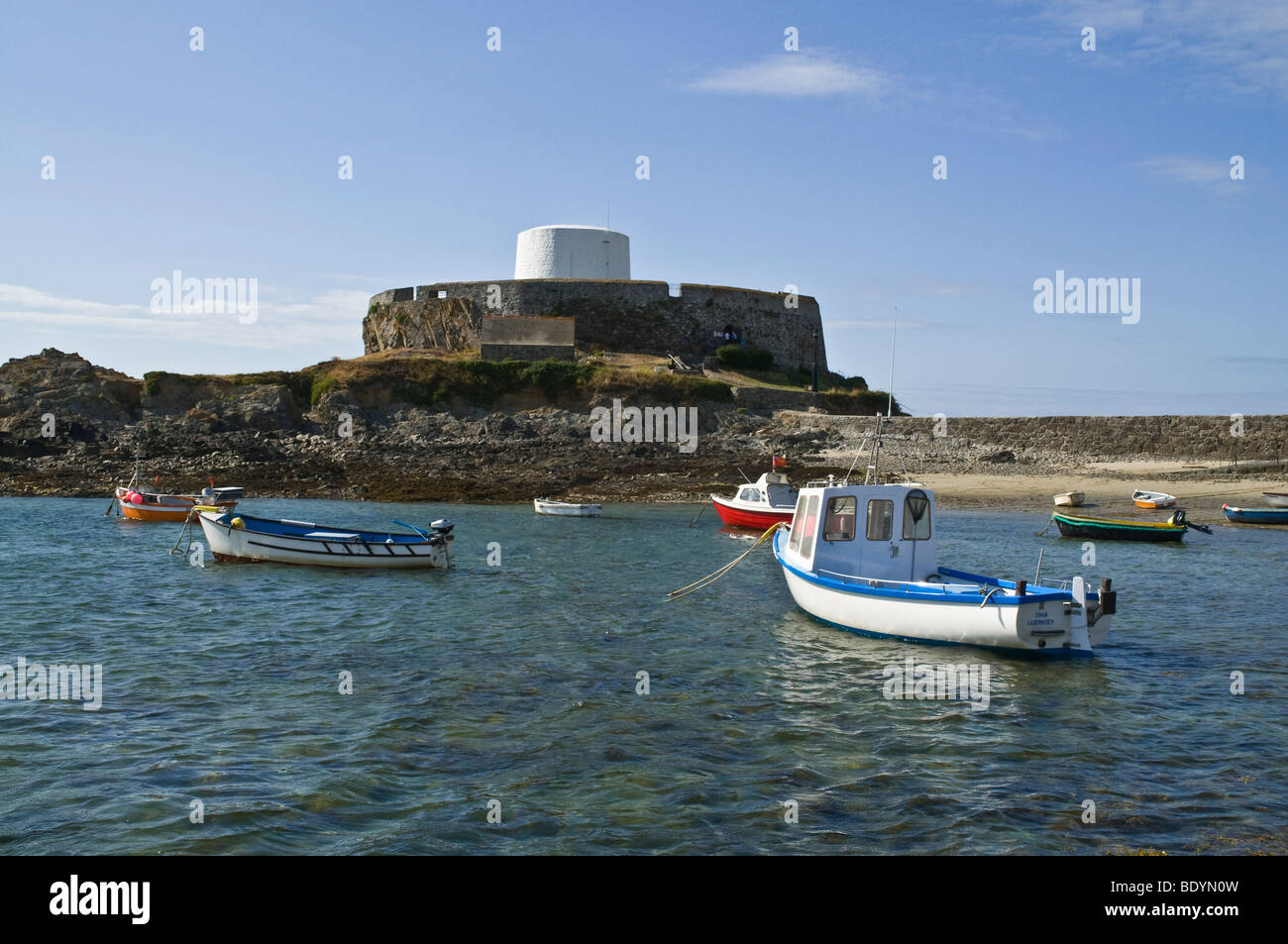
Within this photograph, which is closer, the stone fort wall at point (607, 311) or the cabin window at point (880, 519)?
the cabin window at point (880, 519)

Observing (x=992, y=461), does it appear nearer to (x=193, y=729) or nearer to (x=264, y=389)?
(x=264, y=389)

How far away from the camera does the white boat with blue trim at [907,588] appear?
13.1 m

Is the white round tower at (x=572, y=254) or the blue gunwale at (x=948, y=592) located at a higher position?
the white round tower at (x=572, y=254)

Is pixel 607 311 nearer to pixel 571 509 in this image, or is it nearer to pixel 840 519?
pixel 571 509

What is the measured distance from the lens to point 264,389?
46938 mm

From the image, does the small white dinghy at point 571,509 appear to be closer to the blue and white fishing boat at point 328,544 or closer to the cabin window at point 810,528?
the blue and white fishing boat at point 328,544

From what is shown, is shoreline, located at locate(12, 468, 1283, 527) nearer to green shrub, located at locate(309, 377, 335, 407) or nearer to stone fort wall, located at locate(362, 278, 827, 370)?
green shrub, located at locate(309, 377, 335, 407)

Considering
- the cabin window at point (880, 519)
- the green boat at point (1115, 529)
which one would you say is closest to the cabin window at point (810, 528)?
the cabin window at point (880, 519)

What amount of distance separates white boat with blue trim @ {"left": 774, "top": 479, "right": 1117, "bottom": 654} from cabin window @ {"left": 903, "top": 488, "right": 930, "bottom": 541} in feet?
0.05

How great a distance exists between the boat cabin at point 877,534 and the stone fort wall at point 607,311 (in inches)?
1626

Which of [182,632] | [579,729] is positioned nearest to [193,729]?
[579,729]
